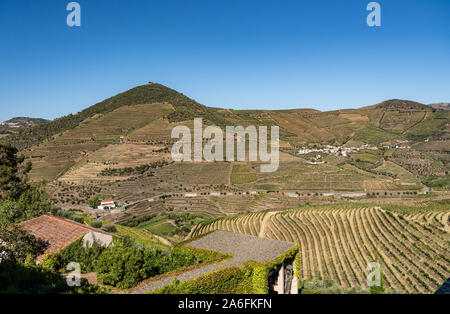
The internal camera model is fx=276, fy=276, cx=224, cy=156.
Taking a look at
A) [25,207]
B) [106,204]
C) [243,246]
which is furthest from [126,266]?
[106,204]

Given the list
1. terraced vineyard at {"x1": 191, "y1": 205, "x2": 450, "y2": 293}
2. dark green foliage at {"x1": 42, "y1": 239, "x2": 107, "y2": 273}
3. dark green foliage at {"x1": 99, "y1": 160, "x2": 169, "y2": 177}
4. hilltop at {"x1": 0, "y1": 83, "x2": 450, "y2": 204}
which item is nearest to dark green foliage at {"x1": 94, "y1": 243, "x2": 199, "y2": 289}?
dark green foliage at {"x1": 42, "y1": 239, "x2": 107, "y2": 273}

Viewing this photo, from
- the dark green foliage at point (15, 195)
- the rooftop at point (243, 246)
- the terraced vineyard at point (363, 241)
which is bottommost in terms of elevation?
the terraced vineyard at point (363, 241)

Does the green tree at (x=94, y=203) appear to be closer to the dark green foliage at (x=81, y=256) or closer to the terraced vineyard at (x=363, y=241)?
the terraced vineyard at (x=363, y=241)

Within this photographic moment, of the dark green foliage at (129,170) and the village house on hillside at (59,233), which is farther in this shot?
the dark green foliage at (129,170)

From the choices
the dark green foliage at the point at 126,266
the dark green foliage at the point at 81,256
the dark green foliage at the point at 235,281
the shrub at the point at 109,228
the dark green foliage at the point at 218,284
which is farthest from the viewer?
the shrub at the point at 109,228

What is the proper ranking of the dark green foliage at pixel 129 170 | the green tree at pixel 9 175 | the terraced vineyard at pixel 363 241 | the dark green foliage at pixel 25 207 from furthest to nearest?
the dark green foliage at pixel 129 170 → the green tree at pixel 9 175 → the terraced vineyard at pixel 363 241 → the dark green foliage at pixel 25 207

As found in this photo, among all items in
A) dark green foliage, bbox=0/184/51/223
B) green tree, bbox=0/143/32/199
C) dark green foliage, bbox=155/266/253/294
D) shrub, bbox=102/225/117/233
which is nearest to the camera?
dark green foliage, bbox=155/266/253/294

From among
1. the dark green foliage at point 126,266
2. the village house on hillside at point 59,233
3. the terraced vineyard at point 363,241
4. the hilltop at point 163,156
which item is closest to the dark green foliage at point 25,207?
the village house on hillside at point 59,233

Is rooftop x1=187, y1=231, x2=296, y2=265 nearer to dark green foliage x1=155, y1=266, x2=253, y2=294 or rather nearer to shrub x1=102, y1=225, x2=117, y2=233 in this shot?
dark green foliage x1=155, y1=266, x2=253, y2=294
